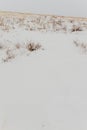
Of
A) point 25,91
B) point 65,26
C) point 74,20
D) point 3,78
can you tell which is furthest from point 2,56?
point 74,20

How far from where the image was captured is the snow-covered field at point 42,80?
95.8 inches

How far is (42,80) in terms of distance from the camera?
129 inches

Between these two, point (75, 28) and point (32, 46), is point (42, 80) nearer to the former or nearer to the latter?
point (32, 46)

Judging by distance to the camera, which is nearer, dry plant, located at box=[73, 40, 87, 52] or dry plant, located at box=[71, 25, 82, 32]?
dry plant, located at box=[73, 40, 87, 52]

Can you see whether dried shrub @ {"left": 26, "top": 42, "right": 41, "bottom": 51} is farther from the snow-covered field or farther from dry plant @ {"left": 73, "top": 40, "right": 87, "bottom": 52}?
dry plant @ {"left": 73, "top": 40, "right": 87, "bottom": 52}

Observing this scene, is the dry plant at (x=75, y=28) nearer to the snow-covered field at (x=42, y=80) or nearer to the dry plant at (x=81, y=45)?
the snow-covered field at (x=42, y=80)

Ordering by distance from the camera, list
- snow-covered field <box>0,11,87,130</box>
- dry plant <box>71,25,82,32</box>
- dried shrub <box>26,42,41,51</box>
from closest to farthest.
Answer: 1. snow-covered field <box>0,11,87,130</box>
2. dried shrub <box>26,42,41,51</box>
3. dry plant <box>71,25,82,32</box>

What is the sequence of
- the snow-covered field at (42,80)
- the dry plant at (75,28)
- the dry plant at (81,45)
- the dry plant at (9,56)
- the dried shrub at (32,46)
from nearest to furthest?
the snow-covered field at (42,80)
the dry plant at (9,56)
the dried shrub at (32,46)
the dry plant at (81,45)
the dry plant at (75,28)

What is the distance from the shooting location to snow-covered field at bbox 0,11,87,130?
2434mm

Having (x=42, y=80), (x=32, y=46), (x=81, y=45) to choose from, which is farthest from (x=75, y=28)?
(x=42, y=80)

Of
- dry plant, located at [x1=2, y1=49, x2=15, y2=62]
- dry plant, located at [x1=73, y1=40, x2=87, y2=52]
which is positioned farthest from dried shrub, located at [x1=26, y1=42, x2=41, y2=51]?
dry plant, located at [x1=73, y1=40, x2=87, y2=52]

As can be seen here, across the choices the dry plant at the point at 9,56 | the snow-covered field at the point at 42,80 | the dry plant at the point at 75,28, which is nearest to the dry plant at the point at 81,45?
the snow-covered field at the point at 42,80

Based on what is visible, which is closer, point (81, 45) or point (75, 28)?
point (81, 45)

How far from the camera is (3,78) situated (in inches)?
127
